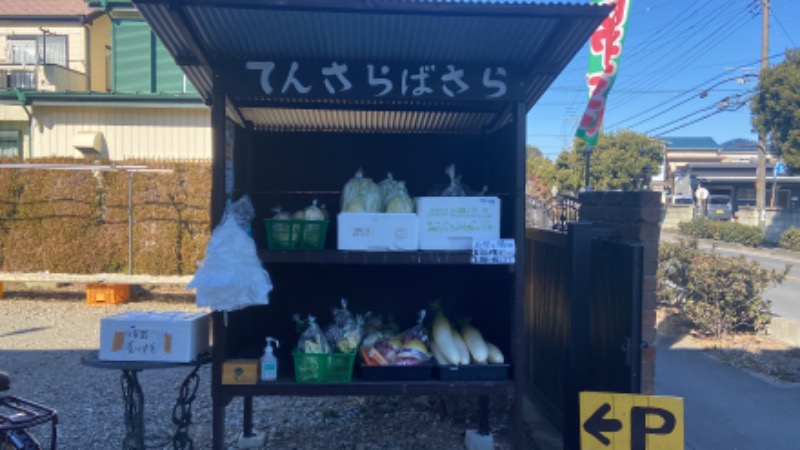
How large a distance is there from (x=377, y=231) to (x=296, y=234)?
466 millimetres

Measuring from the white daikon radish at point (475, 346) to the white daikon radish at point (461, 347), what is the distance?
0.10ft

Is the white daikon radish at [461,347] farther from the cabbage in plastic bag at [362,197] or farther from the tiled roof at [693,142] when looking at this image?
the tiled roof at [693,142]

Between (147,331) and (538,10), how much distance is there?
2803 millimetres

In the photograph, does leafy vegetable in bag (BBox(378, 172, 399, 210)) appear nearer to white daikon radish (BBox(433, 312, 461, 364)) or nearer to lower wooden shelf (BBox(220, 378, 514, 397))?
white daikon radish (BBox(433, 312, 461, 364))

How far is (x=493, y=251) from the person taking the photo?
360 cm

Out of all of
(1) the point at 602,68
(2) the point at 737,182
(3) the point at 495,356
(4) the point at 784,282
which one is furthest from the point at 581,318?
(2) the point at 737,182

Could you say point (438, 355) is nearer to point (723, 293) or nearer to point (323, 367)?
point (323, 367)

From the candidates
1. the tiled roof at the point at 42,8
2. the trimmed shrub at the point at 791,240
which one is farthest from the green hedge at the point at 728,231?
the tiled roof at the point at 42,8

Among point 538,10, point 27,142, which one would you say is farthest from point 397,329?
point 27,142

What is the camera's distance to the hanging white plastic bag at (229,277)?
11.1 feet

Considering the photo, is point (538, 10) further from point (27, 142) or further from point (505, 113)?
point (27, 142)

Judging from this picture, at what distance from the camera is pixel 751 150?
69688 mm

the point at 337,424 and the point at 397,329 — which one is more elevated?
the point at 397,329

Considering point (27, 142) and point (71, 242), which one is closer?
point (71, 242)
